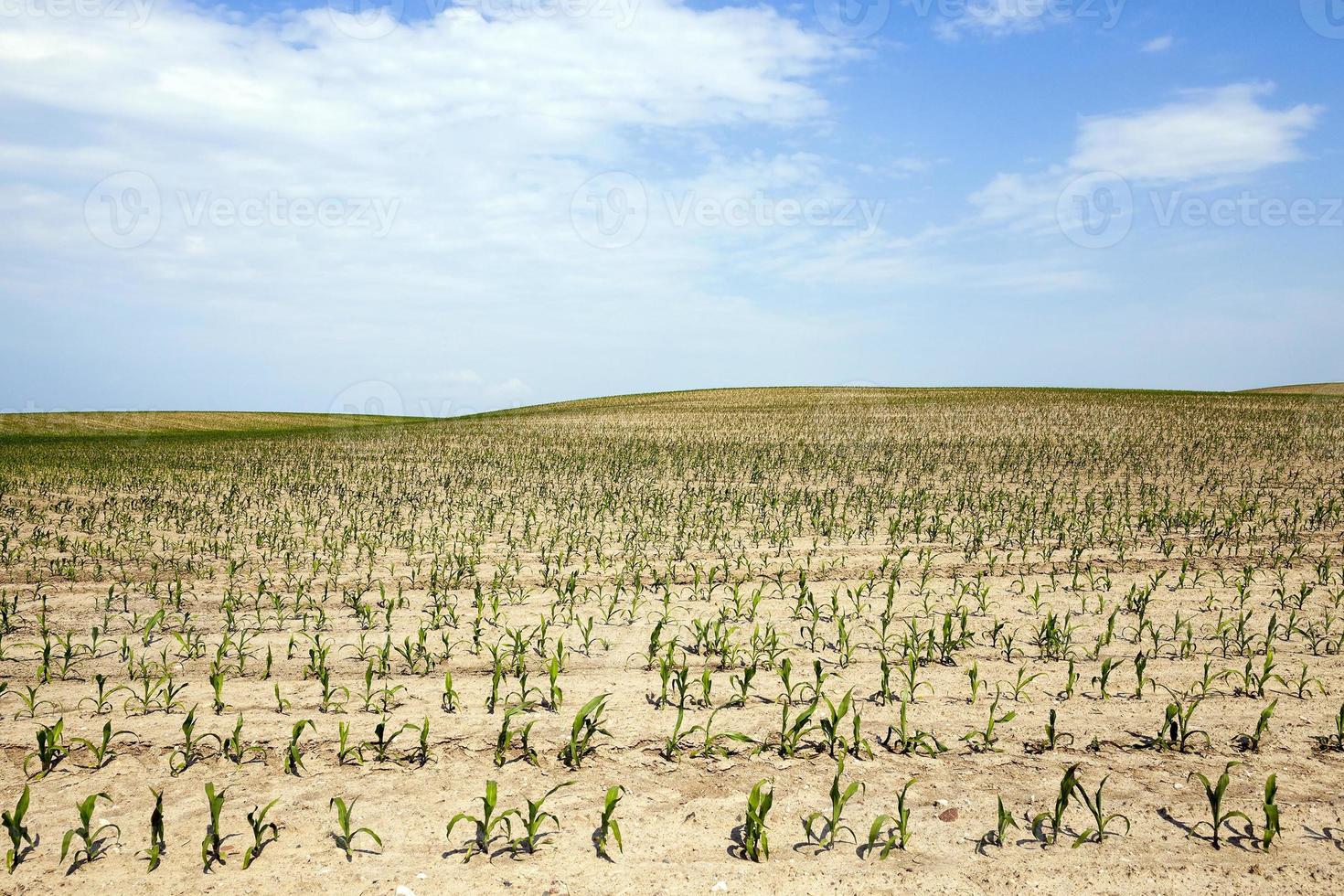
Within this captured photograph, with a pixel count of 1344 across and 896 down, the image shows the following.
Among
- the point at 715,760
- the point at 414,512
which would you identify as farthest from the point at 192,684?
the point at 414,512

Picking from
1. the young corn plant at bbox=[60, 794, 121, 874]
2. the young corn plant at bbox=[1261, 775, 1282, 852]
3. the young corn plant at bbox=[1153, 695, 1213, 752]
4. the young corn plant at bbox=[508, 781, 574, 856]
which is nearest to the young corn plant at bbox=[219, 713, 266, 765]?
the young corn plant at bbox=[60, 794, 121, 874]

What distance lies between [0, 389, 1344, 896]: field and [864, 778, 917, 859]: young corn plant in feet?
0.09

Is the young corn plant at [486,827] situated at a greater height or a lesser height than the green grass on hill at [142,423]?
lesser

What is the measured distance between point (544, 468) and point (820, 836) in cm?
1825

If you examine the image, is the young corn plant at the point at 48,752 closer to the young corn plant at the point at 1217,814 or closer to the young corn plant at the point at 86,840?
the young corn plant at the point at 86,840

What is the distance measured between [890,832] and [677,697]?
216cm

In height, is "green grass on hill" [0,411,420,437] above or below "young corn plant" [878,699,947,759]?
above

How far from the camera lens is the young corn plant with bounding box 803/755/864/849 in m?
4.07

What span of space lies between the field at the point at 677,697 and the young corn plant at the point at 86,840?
0.08 feet

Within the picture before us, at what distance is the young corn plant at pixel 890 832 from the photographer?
3.98 metres

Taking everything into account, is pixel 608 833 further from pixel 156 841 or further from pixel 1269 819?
pixel 1269 819

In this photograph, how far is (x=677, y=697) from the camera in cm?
595

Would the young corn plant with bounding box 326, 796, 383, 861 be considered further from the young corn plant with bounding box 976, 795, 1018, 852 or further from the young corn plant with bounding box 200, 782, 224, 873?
the young corn plant with bounding box 976, 795, 1018, 852

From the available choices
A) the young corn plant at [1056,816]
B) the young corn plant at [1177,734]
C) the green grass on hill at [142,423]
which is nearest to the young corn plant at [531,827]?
the young corn plant at [1056,816]
